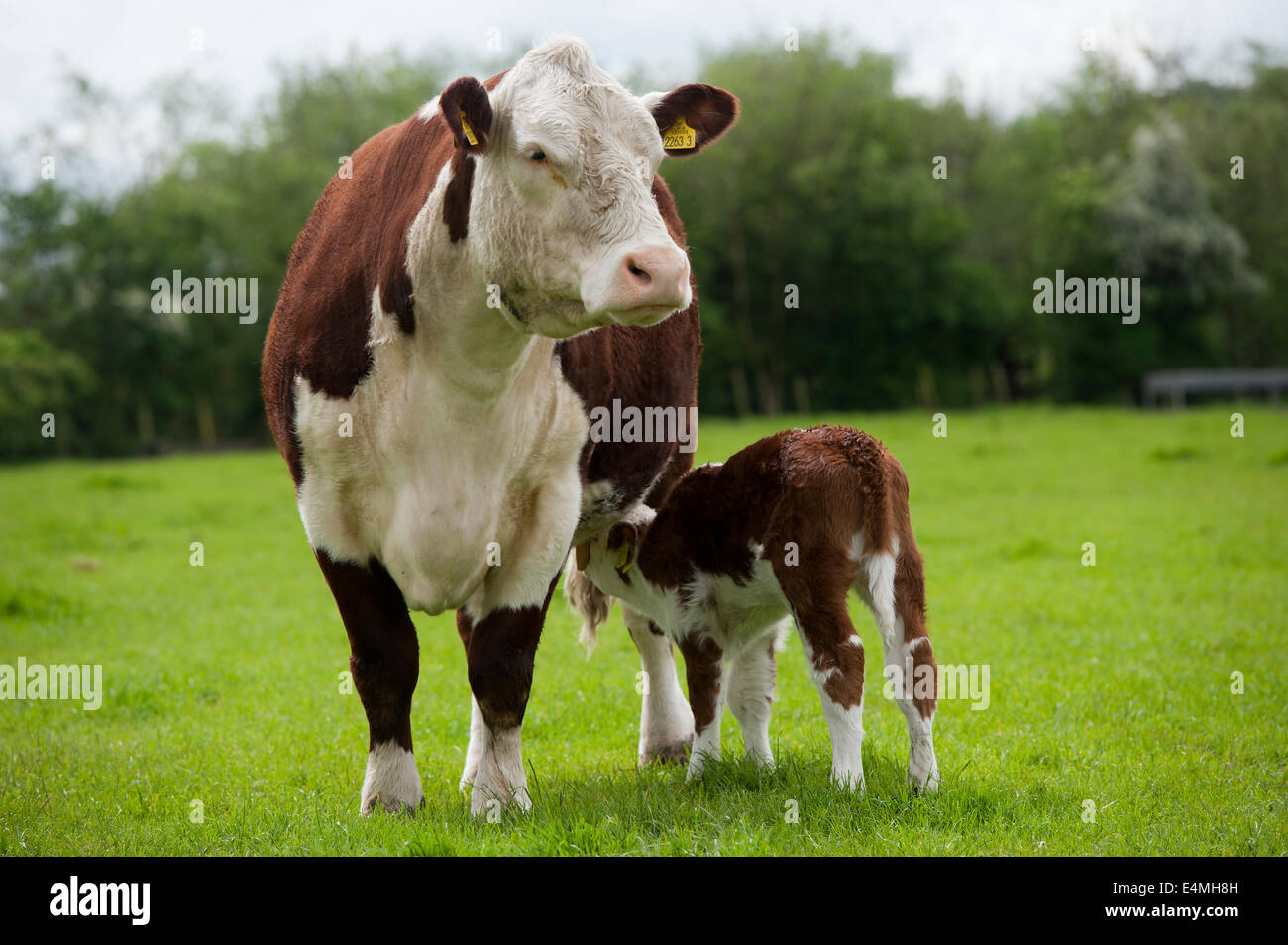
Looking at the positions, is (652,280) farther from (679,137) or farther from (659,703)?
(659,703)

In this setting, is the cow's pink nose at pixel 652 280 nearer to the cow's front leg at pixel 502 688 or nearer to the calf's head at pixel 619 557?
the cow's front leg at pixel 502 688

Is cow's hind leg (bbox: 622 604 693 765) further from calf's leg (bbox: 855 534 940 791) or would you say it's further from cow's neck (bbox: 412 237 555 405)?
cow's neck (bbox: 412 237 555 405)

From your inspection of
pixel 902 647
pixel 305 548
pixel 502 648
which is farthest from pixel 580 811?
pixel 305 548

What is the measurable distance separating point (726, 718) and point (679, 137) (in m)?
3.67

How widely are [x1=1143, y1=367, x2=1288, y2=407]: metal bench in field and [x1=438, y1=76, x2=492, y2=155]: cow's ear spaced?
106 feet

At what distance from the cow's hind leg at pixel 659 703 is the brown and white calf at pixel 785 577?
0.43 meters

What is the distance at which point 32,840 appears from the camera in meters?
4.96

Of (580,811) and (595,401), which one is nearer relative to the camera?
(580,811)

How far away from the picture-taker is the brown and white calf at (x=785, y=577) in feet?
16.1

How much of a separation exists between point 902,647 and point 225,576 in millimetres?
9381

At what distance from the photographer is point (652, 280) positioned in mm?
3859

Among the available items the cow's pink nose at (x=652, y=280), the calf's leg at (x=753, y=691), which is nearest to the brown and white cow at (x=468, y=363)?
the cow's pink nose at (x=652, y=280)

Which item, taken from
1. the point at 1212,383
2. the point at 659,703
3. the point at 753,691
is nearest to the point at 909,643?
the point at 753,691
